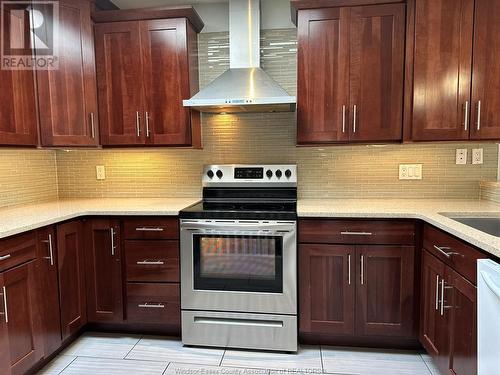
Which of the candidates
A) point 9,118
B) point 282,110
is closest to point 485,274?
point 282,110

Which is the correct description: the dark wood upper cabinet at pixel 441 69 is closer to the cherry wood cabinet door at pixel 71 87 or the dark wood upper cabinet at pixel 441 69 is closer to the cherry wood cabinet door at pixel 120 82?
the cherry wood cabinet door at pixel 120 82

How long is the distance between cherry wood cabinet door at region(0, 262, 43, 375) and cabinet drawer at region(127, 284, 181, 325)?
1.87ft

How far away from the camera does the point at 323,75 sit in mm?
2324

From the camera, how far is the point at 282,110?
2.65 m

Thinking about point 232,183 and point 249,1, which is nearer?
point 249,1

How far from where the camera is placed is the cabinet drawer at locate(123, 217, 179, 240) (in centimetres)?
228

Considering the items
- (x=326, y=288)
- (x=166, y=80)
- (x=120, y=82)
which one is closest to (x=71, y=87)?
(x=120, y=82)

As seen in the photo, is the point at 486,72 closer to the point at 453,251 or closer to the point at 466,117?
the point at 466,117

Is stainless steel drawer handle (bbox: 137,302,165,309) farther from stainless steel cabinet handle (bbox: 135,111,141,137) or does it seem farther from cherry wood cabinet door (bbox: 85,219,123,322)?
stainless steel cabinet handle (bbox: 135,111,141,137)

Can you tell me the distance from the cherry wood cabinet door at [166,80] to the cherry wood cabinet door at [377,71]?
1.19m

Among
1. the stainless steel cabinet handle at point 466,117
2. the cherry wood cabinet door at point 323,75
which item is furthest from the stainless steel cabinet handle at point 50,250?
the stainless steel cabinet handle at point 466,117

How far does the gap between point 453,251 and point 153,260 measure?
1791 millimetres

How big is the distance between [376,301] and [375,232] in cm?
45

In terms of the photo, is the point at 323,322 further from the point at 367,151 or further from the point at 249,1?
the point at 249,1
